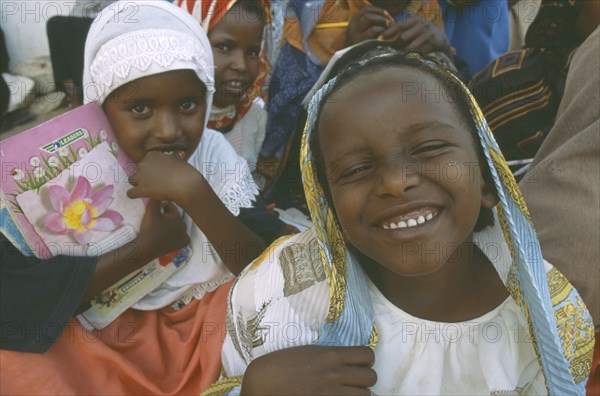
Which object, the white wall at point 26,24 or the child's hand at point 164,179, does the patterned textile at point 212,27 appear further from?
the white wall at point 26,24

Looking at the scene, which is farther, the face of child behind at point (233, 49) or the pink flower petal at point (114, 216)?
the face of child behind at point (233, 49)

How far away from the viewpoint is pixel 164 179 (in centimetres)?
166

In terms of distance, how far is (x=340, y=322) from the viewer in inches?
49.5

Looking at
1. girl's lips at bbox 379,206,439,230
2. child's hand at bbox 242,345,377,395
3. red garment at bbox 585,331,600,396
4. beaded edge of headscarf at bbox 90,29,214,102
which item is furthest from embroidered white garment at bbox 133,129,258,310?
red garment at bbox 585,331,600,396

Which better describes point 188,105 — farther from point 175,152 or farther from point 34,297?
point 34,297

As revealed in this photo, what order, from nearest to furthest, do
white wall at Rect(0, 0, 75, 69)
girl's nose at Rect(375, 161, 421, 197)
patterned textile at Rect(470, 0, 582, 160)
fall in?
girl's nose at Rect(375, 161, 421, 197), patterned textile at Rect(470, 0, 582, 160), white wall at Rect(0, 0, 75, 69)

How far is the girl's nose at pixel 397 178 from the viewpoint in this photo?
44.6 inches

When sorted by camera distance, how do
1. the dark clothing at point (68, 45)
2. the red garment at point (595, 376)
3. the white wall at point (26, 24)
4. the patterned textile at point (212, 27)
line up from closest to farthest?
the red garment at point (595, 376) → the patterned textile at point (212, 27) → the dark clothing at point (68, 45) → the white wall at point (26, 24)

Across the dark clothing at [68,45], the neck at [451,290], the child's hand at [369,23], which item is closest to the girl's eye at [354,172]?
the neck at [451,290]

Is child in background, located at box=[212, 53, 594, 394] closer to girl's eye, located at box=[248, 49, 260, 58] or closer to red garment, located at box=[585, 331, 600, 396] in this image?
red garment, located at box=[585, 331, 600, 396]

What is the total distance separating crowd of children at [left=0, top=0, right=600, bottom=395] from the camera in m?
1.20

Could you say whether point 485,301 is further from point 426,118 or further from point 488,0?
point 488,0

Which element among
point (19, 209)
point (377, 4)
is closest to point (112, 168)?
point (19, 209)

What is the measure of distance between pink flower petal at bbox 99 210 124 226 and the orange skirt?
11.7 inches
